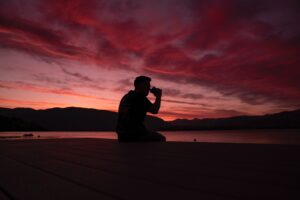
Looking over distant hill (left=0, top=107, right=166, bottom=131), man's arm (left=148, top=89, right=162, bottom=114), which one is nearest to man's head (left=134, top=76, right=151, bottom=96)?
man's arm (left=148, top=89, right=162, bottom=114)

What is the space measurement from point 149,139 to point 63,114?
155000 mm

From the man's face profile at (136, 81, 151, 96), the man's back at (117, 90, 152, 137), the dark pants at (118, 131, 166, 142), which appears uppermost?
the man's face profile at (136, 81, 151, 96)

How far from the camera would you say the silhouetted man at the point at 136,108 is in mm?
4961

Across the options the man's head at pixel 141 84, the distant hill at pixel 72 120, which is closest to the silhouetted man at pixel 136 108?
the man's head at pixel 141 84

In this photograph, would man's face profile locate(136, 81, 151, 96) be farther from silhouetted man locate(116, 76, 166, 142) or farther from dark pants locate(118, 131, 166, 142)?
dark pants locate(118, 131, 166, 142)

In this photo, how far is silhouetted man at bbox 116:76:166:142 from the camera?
195 inches

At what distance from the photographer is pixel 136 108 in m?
5.00

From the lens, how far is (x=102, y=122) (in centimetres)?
17425

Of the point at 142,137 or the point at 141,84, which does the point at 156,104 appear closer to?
the point at 141,84

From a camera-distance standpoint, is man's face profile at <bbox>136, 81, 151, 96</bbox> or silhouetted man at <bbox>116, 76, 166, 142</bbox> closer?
silhouetted man at <bbox>116, 76, 166, 142</bbox>

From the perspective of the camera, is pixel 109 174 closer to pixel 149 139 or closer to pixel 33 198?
pixel 33 198

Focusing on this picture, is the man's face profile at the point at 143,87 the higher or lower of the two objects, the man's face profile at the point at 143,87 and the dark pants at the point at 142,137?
the higher

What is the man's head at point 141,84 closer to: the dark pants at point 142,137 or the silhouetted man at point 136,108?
the silhouetted man at point 136,108

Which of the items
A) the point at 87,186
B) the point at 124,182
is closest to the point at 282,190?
the point at 124,182
